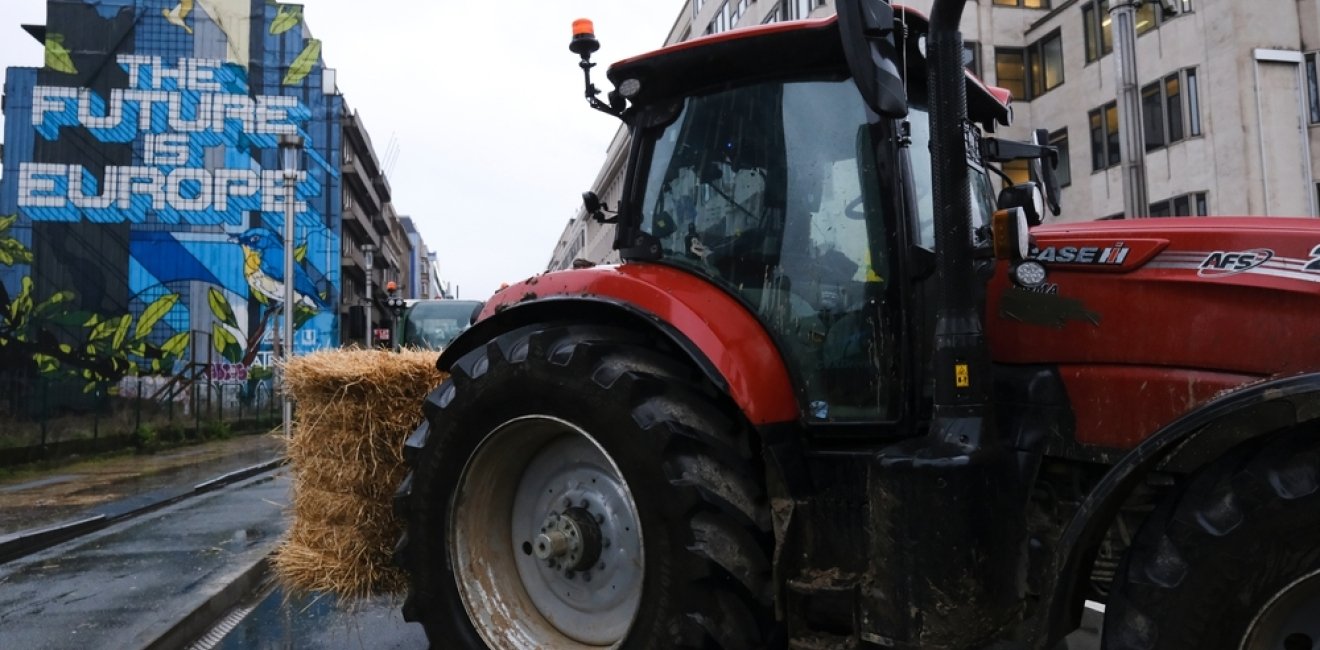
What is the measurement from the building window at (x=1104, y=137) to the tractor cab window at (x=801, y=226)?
23.1 m

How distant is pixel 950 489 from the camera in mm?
2639

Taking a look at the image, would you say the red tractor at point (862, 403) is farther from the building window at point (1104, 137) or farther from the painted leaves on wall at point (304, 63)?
the painted leaves on wall at point (304, 63)

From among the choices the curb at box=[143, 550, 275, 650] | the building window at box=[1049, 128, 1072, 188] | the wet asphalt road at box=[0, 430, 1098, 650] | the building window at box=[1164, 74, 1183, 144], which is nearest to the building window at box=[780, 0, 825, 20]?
the building window at box=[1049, 128, 1072, 188]

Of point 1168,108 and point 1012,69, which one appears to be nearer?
point 1168,108

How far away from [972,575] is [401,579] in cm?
296

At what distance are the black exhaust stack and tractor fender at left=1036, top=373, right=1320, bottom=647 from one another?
200 mm

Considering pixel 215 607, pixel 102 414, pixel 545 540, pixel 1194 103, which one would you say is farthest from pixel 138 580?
pixel 1194 103

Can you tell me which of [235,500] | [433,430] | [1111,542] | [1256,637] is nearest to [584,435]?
[433,430]

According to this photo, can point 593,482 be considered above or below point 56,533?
above

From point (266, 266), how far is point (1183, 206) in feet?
138

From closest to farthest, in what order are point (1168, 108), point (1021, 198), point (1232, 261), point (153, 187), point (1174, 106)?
point (1232, 261) < point (1021, 198) < point (1174, 106) < point (1168, 108) < point (153, 187)

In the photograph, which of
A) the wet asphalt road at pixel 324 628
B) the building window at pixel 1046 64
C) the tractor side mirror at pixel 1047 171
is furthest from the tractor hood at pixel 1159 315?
the building window at pixel 1046 64

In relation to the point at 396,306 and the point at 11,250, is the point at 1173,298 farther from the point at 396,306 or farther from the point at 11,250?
the point at 11,250

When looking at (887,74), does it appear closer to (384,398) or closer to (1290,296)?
(1290,296)
